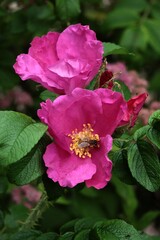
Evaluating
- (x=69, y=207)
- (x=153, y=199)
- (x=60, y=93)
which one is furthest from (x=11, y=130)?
(x=153, y=199)

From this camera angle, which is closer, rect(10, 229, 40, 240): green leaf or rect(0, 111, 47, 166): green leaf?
rect(0, 111, 47, 166): green leaf

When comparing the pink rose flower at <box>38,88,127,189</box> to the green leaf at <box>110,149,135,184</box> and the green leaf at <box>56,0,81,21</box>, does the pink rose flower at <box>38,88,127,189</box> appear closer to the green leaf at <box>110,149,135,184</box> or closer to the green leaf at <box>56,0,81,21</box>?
the green leaf at <box>110,149,135,184</box>

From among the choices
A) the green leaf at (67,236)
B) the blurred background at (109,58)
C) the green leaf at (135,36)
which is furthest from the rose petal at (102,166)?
the green leaf at (135,36)

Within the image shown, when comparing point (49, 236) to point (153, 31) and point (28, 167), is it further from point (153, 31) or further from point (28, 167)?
point (153, 31)

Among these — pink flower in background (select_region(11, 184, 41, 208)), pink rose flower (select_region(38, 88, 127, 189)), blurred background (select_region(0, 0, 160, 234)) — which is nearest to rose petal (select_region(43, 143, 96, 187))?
pink rose flower (select_region(38, 88, 127, 189))

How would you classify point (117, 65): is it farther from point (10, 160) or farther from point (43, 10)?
point (10, 160)

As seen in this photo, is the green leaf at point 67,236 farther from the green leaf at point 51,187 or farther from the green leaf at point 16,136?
the green leaf at point 16,136
